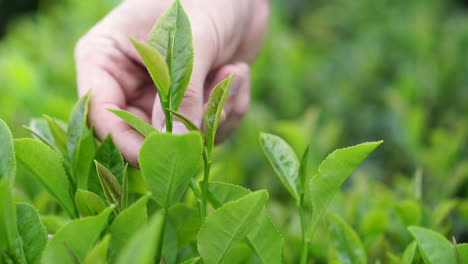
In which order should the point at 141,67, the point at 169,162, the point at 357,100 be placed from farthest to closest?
the point at 357,100
the point at 141,67
the point at 169,162

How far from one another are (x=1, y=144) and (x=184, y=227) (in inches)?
13.3

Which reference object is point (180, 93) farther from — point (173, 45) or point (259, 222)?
point (259, 222)

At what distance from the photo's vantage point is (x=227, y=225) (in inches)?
31.2

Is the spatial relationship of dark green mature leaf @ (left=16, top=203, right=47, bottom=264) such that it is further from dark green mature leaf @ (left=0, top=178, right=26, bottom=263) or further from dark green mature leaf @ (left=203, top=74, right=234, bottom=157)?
dark green mature leaf @ (left=203, top=74, right=234, bottom=157)

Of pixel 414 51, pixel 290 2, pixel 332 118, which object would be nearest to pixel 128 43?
pixel 332 118

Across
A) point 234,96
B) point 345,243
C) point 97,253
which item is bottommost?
point 345,243

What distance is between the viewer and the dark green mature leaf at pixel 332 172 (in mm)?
863

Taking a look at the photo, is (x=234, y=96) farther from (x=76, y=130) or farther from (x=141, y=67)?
(x=76, y=130)

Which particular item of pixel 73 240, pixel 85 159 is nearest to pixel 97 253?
pixel 73 240

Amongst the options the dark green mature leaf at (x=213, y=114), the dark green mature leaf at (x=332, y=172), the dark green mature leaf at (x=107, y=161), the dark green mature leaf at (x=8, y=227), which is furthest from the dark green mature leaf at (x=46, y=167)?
Result: the dark green mature leaf at (x=332, y=172)

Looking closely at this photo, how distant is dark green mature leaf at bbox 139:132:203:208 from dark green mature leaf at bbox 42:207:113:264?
0.31 ft

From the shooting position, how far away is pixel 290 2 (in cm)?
407

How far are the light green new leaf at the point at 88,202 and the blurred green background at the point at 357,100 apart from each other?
446mm

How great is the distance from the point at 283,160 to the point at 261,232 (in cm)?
15
